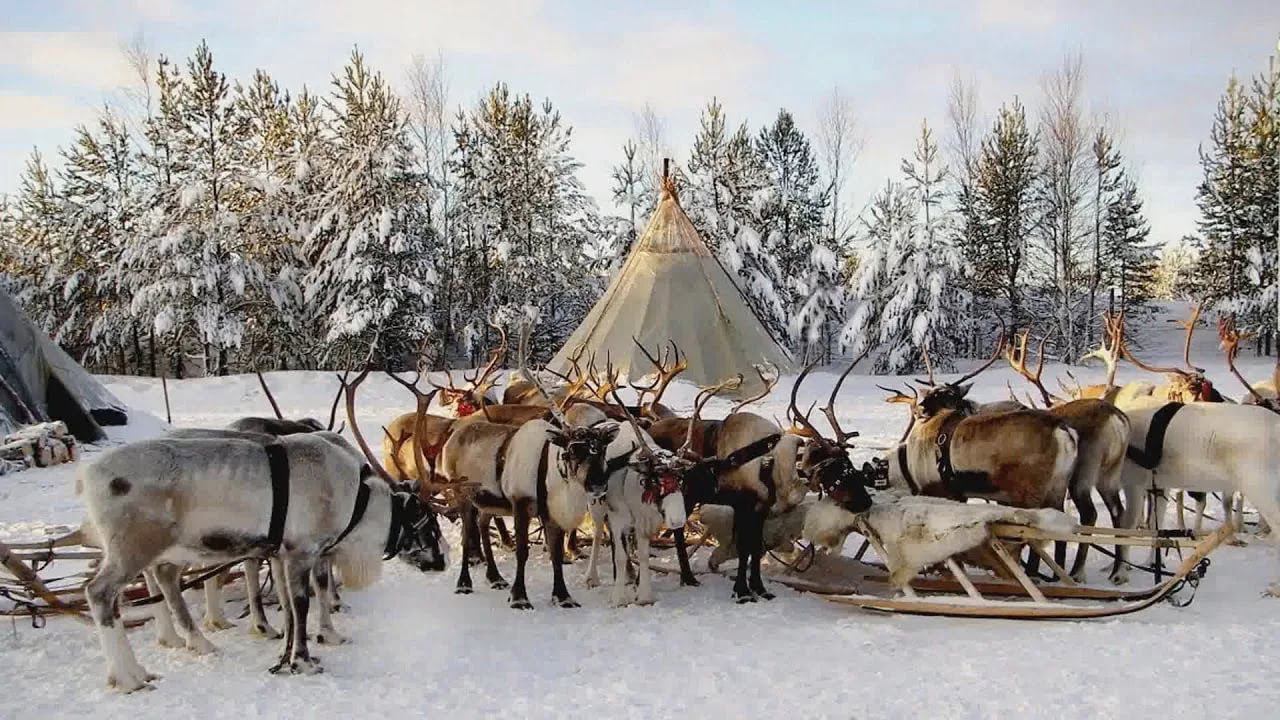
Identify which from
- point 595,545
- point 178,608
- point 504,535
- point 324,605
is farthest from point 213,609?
point 595,545

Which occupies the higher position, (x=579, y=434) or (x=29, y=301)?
(x=29, y=301)

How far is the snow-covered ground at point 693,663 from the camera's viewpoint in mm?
4773

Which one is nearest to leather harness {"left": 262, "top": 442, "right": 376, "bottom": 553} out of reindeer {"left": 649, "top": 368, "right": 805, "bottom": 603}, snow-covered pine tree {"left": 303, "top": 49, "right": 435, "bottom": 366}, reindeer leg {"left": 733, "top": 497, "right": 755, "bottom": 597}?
reindeer {"left": 649, "top": 368, "right": 805, "bottom": 603}

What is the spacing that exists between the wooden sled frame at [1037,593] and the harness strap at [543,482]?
2095 millimetres

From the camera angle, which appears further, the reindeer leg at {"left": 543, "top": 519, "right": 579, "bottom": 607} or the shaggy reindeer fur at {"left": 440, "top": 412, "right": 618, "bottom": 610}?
the reindeer leg at {"left": 543, "top": 519, "right": 579, "bottom": 607}

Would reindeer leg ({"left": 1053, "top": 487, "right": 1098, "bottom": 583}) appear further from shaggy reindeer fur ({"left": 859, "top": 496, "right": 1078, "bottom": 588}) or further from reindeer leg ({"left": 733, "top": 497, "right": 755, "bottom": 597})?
reindeer leg ({"left": 733, "top": 497, "right": 755, "bottom": 597})

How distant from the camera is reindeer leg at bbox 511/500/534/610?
22.0 ft

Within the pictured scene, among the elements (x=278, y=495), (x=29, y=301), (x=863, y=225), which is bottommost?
(x=278, y=495)

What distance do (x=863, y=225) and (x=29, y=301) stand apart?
2502 cm

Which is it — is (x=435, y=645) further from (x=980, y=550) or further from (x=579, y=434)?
(x=980, y=550)

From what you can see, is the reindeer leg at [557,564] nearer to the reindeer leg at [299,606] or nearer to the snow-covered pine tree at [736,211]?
the reindeer leg at [299,606]

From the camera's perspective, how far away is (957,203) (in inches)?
1303

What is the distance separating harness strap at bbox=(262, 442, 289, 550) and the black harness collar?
562cm

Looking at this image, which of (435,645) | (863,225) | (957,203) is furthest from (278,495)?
(957,203)
